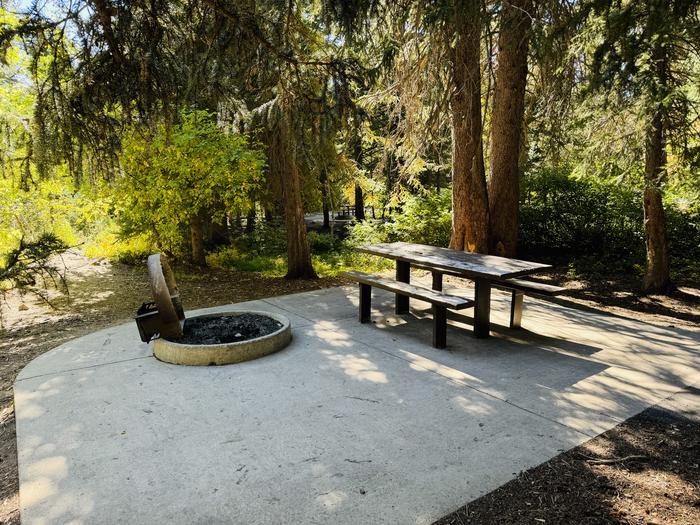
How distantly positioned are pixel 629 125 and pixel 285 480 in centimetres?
785

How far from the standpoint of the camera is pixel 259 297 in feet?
26.6

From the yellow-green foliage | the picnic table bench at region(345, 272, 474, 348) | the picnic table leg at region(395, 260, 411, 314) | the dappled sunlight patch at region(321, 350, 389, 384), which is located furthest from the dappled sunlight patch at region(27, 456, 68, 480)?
the yellow-green foliage

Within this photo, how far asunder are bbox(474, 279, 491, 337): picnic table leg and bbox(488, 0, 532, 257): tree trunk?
358 centimetres

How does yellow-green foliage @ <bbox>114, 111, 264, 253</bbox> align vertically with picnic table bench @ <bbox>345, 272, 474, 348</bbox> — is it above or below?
above

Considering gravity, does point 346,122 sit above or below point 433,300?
above

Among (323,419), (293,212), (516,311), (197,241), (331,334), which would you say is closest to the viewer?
(323,419)

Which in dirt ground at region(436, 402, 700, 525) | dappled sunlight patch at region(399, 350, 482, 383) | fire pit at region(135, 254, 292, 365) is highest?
fire pit at region(135, 254, 292, 365)

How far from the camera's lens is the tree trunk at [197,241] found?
10828 millimetres

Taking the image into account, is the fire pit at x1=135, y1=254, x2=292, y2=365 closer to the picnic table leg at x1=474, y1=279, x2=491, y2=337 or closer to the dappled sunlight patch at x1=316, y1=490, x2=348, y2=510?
the picnic table leg at x1=474, y1=279, x2=491, y2=337

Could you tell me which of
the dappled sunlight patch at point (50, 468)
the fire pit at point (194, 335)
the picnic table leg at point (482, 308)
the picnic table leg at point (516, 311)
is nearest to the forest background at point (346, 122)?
the fire pit at point (194, 335)

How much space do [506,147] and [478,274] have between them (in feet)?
14.8

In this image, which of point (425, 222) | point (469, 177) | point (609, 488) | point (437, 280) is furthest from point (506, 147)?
point (609, 488)

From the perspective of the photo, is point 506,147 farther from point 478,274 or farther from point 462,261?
point 478,274

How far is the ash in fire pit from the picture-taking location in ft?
17.3
